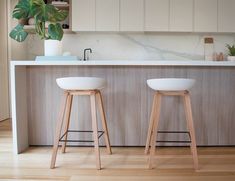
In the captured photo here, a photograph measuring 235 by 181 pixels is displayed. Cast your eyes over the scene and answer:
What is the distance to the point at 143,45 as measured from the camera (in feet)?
15.0

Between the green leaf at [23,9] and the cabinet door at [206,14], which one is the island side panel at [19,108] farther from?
the cabinet door at [206,14]

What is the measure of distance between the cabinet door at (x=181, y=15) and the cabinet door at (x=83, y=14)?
3.91 ft

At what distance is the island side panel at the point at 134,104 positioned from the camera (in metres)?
2.66

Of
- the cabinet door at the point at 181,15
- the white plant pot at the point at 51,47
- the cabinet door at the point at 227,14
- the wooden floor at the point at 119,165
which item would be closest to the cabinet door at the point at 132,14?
the cabinet door at the point at 181,15

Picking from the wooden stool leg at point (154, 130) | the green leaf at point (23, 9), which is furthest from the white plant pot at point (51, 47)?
the wooden stool leg at point (154, 130)

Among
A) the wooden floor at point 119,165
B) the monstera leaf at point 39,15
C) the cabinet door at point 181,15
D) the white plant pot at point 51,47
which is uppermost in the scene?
the cabinet door at point 181,15

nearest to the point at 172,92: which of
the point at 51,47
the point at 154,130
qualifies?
the point at 154,130

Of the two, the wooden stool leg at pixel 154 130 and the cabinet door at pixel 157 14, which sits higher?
the cabinet door at pixel 157 14

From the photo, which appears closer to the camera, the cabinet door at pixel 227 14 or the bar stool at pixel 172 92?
the bar stool at pixel 172 92

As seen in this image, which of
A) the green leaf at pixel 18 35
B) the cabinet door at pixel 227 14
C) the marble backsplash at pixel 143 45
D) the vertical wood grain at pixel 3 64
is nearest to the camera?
the green leaf at pixel 18 35

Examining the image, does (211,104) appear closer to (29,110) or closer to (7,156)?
(29,110)

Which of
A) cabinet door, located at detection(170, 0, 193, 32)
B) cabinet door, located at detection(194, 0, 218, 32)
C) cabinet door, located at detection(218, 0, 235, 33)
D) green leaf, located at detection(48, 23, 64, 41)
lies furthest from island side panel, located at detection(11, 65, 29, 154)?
cabinet door, located at detection(218, 0, 235, 33)

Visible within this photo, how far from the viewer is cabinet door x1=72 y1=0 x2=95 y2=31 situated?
416 cm

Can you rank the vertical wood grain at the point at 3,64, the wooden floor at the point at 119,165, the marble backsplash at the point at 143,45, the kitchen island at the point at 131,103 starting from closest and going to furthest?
the wooden floor at the point at 119,165
the kitchen island at the point at 131,103
the vertical wood grain at the point at 3,64
the marble backsplash at the point at 143,45
